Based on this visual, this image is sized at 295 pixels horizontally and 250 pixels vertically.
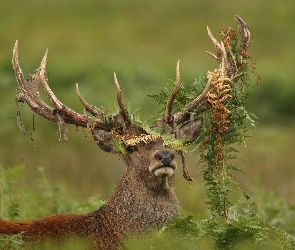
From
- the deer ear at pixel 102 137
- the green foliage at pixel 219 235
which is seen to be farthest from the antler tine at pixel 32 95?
the green foliage at pixel 219 235

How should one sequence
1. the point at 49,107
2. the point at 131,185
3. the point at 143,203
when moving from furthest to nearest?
1. the point at 49,107
2. the point at 131,185
3. the point at 143,203

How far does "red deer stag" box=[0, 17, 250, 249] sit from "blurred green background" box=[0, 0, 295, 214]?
1.72 meters

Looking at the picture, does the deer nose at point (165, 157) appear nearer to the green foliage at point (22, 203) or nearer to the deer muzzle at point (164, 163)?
the deer muzzle at point (164, 163)

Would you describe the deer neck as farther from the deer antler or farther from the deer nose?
the deer antler

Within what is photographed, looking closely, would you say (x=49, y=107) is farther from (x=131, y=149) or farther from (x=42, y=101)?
(x=131, y=149)

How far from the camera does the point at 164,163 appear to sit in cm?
948

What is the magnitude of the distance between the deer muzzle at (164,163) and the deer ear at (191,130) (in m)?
0.51

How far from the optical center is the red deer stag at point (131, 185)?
9.53 meters

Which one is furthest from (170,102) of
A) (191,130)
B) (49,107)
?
(49,107)

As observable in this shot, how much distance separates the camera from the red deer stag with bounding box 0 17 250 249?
9.53m

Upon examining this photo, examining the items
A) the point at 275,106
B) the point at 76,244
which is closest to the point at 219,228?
the point at 76,244

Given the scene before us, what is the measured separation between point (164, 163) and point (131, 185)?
498mm

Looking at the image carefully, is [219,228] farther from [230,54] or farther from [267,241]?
[230,54]

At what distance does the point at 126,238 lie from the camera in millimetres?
9672
